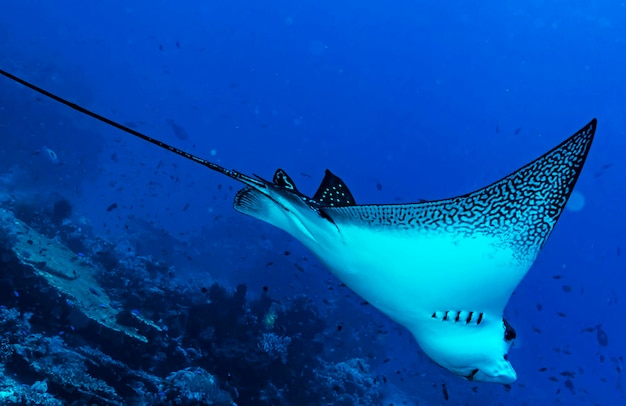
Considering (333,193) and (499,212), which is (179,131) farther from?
(499,212)

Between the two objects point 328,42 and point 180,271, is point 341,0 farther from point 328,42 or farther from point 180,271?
point 180,271

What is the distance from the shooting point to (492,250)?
223 centimetres

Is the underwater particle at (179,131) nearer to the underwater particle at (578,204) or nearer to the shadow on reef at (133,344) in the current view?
the shadow on reef at (133,344)

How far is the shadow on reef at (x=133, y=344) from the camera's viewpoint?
515 cm

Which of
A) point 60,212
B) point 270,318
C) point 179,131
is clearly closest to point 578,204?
point 179,131

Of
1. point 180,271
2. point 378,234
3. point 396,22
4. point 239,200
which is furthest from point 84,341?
point 396,22

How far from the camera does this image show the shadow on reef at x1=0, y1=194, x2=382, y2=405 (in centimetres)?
515

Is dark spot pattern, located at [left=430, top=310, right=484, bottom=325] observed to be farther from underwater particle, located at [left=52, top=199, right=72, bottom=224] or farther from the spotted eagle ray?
underwater particle, located at [left=52, top=199, right=72, bottom=224]

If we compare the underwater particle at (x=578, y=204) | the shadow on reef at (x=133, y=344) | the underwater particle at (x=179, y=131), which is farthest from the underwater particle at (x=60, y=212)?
the underwater particle at (x=578, y=204)

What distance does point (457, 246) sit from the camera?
226 cm

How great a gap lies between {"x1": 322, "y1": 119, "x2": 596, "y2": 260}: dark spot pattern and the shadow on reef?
4608 mm

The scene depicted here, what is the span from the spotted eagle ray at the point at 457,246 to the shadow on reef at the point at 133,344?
424 centimetres

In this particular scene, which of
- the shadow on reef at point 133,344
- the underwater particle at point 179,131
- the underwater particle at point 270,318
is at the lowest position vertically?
the shadow on reef at point 133,344

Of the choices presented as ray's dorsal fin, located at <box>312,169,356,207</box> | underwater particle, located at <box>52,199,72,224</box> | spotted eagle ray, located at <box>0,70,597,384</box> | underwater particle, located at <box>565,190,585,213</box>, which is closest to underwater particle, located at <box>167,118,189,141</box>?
underwater particle, located at <box>52,199,72,224</box>
